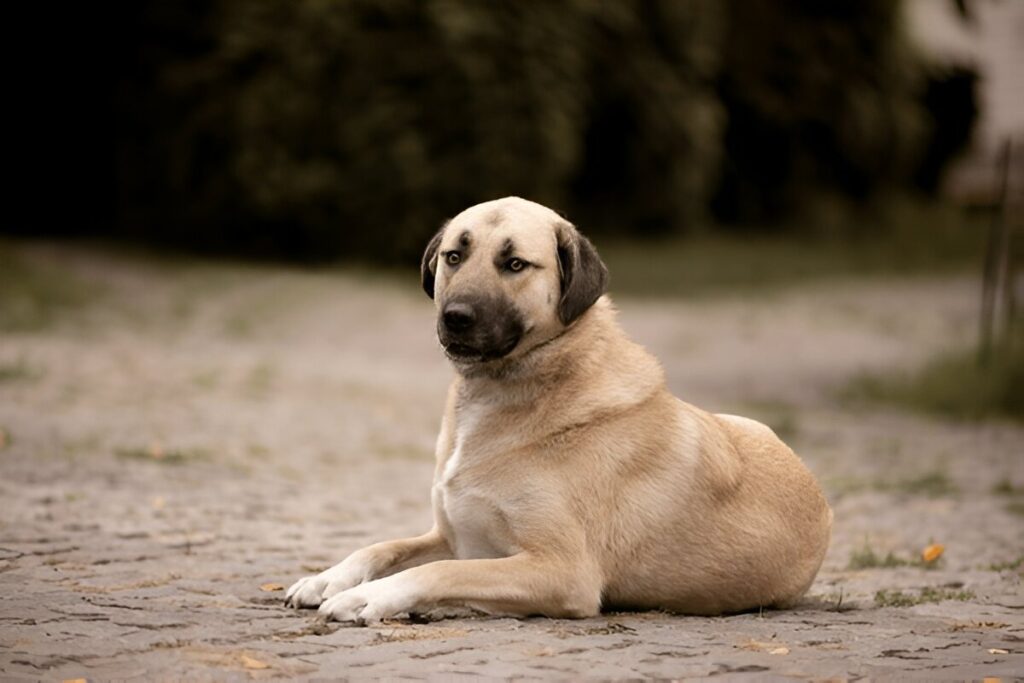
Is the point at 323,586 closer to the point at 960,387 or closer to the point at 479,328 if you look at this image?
the point at 479,328

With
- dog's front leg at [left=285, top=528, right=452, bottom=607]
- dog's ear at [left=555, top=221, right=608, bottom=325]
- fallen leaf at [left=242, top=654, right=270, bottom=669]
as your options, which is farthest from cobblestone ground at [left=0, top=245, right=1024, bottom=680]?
dog's ear at [left=555, top=221, right=608, bottom=325]

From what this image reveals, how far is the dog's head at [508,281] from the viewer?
4.63m

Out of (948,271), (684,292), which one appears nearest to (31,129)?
(684,292)

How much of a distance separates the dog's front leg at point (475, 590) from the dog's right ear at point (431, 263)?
1199 mm

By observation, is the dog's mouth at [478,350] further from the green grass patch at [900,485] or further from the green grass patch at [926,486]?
the green grass patch at [926,486]

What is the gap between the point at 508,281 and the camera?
471cm

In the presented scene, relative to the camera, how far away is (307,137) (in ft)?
63.3

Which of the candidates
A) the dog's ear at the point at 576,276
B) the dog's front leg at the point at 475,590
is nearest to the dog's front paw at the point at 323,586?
the dog's front leg at the point at 475,590

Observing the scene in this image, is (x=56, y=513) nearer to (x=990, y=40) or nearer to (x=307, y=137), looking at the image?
(x=307, y=137)

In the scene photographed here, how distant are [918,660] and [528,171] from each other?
15534 mm

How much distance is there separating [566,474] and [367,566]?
0.87m

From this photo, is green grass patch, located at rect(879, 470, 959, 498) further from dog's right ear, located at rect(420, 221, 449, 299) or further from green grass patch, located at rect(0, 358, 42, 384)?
green grass patch, located at rect(0, 358, 42, 384)

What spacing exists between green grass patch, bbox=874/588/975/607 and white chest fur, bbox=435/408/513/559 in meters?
1.67

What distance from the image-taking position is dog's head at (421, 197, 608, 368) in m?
4.63
